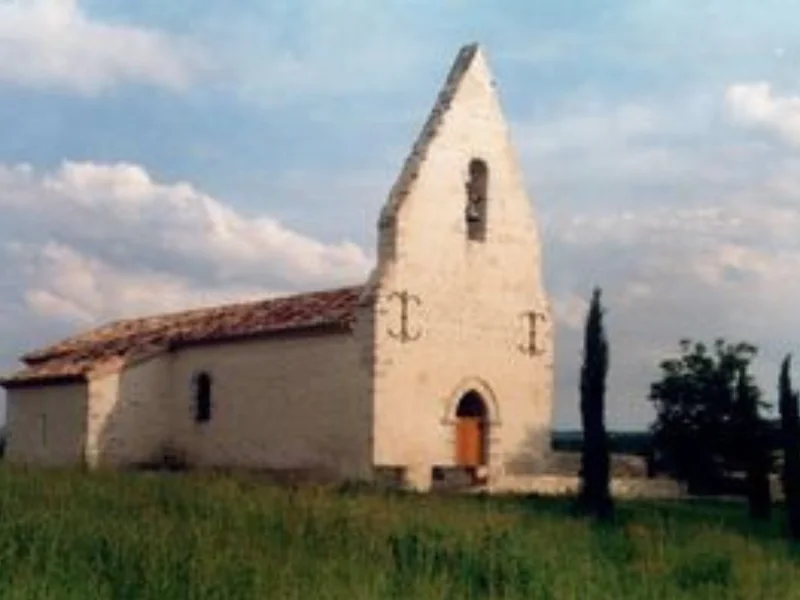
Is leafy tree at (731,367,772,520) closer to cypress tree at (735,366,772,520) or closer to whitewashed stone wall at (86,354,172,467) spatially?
cypress tree at (735,366,772,520)

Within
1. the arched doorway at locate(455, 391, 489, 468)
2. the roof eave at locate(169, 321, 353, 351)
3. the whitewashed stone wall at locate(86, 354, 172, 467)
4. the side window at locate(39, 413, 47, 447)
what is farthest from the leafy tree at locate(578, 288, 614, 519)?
the side window at locate(39, 413, 47, 447)

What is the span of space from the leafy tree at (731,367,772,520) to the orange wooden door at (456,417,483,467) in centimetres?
626

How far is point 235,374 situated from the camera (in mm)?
34625

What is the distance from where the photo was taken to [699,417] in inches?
1480

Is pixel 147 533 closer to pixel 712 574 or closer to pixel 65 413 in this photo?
pixel 712 574

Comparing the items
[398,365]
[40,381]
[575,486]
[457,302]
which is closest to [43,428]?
[40,381]

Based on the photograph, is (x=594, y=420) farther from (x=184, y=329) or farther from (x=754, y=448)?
(x=184, y=329)

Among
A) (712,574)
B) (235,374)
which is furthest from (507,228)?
(712,574)

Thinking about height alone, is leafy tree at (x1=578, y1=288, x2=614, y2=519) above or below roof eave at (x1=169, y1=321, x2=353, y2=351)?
below

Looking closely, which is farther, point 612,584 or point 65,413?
point 65,413

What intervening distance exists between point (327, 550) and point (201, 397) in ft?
69.8

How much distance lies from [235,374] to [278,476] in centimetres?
353

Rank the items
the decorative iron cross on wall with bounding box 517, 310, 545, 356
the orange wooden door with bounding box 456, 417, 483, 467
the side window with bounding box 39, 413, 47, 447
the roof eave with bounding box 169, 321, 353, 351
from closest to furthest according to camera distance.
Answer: the roof eave with bounding box 169, 321, 353, 351 < the orange wooden door with bounding box 456, 417, 483, 467 < the decorative iron cross on wall with bounding box 517, 310, 545, 356 < the side window with bounding box 39, 413, 47, 447

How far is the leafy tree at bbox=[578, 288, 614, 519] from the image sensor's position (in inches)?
1080
